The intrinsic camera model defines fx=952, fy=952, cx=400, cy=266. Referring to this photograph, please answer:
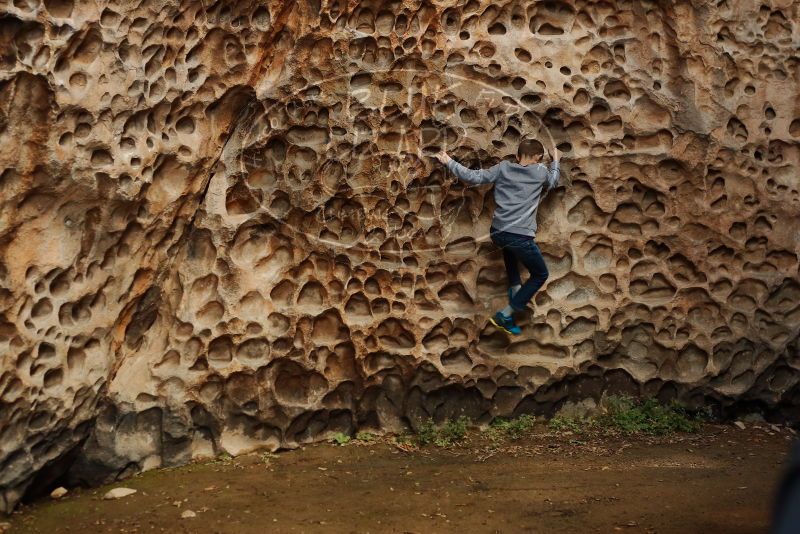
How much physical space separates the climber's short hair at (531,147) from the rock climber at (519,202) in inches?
0.5

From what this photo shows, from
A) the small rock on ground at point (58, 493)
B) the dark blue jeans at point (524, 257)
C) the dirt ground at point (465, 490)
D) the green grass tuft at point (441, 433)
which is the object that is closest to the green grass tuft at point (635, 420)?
the dirt ground at point (465, 490)

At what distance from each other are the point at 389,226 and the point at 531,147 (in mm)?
966

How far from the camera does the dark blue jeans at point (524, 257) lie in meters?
5.49

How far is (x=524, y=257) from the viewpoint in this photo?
5.51m

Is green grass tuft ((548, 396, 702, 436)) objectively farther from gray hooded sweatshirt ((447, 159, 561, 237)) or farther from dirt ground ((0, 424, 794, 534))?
gray hooded sweatshirt ((447, 159, 561, 237))

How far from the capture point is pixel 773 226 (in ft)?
19.5

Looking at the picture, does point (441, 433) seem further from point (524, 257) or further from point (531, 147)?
point (531, 147)

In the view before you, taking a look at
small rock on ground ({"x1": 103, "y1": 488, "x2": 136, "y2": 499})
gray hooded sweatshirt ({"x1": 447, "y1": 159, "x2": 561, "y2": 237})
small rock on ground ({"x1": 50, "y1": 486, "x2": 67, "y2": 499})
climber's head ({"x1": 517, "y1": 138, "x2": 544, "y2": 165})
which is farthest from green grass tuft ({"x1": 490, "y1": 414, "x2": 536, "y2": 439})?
small rock on ground ({"x1": 50, "y1": 486, "x2": 67, "y2": 499})

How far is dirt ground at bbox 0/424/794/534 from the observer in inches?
184

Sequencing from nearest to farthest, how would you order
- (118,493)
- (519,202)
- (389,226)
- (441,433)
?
1. (118,493)
2. (519,202)
3. (389,226)
4. (441,433)

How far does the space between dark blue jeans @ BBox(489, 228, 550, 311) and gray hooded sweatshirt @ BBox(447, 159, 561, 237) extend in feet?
0.15

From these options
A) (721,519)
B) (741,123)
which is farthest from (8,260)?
(741,123)

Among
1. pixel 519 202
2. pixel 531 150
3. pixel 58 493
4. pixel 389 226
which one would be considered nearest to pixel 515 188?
pixel 519 202

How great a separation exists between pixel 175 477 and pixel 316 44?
8.28 feet
